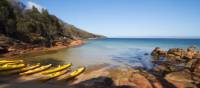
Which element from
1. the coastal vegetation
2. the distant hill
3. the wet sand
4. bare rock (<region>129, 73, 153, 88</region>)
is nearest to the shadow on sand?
the wet sand

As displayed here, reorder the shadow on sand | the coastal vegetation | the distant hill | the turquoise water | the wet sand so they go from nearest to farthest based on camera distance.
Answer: the shadow on sand, the wet sand, the turquoise water, the coastal vegetation, the distant hill

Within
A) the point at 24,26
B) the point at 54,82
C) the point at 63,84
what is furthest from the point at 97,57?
the point at 63,84

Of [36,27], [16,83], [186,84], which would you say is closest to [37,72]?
[16,83]

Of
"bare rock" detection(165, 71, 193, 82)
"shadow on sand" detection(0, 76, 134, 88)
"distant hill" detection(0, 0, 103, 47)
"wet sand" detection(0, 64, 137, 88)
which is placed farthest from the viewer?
"distant hill" detection(0, 0, 103, 47)

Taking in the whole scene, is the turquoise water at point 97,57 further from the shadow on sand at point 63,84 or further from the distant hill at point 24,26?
the shadow on sand at point 63,84

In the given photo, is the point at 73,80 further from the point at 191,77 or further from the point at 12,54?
the point at 12,54

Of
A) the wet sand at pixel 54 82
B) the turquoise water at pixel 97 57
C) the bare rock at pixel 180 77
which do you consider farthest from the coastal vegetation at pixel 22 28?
the bare rock at pixel 180 77

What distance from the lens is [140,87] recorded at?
66.7 feet

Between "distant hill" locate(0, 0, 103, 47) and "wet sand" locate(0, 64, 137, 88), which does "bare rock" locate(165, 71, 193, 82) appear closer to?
"wet sand" locate(0, 64, 137, 88)

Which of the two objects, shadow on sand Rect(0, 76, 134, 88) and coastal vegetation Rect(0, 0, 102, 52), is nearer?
shadow on sand Rect(0, 76, 134, 88)

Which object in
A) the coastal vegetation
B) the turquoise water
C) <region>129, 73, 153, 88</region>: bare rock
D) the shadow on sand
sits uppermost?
the coastal vegetation

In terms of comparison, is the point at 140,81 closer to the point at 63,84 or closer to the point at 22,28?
the point at 63,84

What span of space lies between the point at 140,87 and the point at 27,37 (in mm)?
45881

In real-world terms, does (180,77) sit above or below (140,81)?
below
